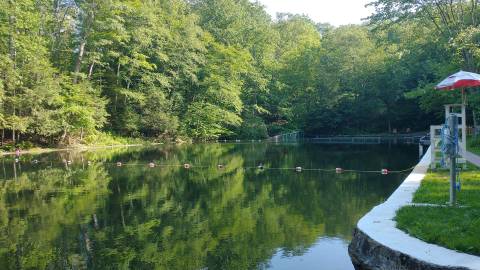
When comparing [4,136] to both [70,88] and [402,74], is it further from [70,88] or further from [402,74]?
[402,74]

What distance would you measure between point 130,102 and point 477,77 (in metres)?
36.3

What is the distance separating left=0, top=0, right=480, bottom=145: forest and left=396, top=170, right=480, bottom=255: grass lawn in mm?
15993

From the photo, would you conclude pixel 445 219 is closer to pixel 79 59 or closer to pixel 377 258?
pixel 377 258

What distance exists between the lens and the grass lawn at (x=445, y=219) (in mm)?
6070

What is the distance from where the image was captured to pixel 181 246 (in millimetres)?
8688

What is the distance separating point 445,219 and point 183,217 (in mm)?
6167

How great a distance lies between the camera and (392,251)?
5.99 metres

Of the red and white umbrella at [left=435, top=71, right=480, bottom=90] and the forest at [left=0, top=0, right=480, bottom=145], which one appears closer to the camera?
the red and white umbrella at [left=435, top=71, right=480, bottom=90]

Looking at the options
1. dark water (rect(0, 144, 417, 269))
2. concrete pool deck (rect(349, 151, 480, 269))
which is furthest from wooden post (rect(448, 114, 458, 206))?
dark water (rect(0, 144, 417, 269))

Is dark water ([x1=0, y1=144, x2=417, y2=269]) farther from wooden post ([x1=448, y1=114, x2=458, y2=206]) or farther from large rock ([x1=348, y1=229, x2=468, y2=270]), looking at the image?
wooden post ([x1=448, y1=114, x2=458, y2=206])

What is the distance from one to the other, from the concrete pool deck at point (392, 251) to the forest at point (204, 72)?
63.2ft

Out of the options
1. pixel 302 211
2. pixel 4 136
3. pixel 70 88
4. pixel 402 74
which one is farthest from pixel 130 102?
pixel 302 211

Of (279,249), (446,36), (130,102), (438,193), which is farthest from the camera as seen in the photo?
(130,102)

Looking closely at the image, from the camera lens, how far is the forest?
104 feet
